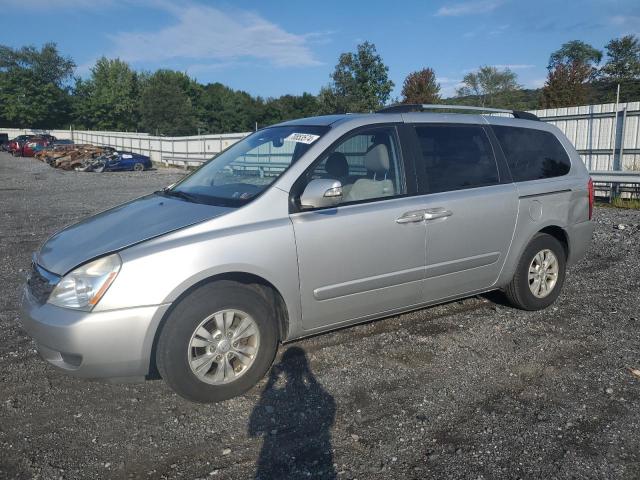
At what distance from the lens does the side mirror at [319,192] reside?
138 inches

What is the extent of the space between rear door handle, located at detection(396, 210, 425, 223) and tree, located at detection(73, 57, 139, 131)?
81696mm

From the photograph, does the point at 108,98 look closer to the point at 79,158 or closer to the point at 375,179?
the point at 79,158

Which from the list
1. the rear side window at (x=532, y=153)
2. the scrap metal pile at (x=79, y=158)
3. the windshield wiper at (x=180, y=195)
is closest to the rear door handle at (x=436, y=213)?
the rear side window at (x=532, y=153)

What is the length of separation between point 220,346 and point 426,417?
136 cm

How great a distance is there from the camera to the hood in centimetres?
323

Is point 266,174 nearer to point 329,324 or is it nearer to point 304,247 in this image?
point 304,247

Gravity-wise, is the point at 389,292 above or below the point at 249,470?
above

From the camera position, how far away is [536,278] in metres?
5.02

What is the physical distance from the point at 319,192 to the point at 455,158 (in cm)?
153

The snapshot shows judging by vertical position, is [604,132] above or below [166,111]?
below

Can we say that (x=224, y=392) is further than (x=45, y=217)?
No

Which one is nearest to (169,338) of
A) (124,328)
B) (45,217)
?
(124,328)

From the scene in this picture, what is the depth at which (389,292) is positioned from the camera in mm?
4012

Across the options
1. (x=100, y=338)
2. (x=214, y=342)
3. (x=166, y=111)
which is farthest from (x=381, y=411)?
(x=166, y=111)
